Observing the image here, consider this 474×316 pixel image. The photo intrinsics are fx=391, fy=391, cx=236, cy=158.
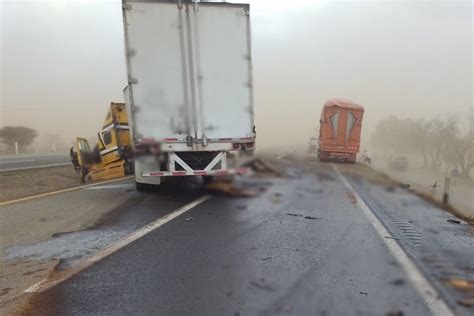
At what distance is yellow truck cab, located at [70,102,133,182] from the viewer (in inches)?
432

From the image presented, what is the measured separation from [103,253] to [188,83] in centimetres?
395

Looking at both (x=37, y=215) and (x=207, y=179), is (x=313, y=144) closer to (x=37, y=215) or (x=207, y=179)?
(x=207, y=179)

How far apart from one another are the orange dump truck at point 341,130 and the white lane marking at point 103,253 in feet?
52.7

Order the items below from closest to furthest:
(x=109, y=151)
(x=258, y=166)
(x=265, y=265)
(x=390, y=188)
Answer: (x=265, y=265)
(x=258, y=166)
(x=390, y=188)
(x=109, y=151)

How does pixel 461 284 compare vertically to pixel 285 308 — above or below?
below

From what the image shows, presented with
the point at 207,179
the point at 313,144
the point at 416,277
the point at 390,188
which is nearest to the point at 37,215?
the point at 207,179

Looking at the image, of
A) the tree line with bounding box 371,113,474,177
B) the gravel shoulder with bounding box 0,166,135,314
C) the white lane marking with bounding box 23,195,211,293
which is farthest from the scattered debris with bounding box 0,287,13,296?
the tree line with bounding box 371,113,474,177

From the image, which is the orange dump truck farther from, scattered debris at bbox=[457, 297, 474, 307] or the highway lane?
scattered debris at bbox=[457, 297, 474, 307]

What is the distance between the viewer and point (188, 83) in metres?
7.69

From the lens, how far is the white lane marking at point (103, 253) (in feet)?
12.7

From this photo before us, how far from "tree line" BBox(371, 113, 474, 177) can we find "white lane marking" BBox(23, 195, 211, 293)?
5500 centimetres

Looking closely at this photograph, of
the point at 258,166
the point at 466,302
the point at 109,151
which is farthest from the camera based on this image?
the point at 109,151

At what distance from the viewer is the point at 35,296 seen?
3.60 m

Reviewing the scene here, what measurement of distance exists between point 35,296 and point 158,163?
→ 4876mm
